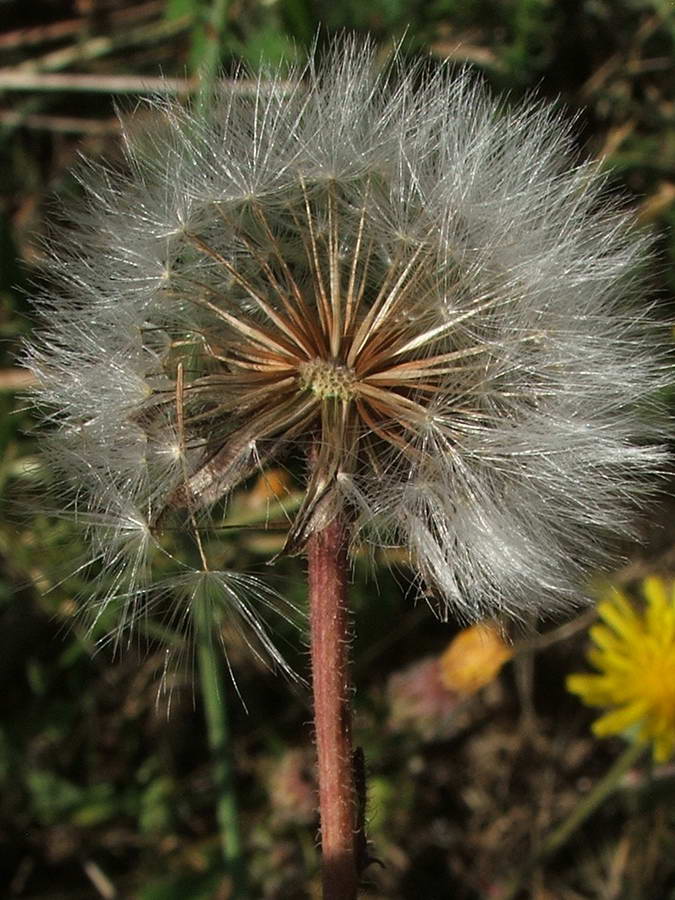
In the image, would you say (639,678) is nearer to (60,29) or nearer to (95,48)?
(95,48)

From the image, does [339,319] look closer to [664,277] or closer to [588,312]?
[588,312]

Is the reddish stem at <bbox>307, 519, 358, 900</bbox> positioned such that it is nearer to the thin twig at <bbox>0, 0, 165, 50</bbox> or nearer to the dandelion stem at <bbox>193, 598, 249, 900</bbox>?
the dandelion stem at <bbox>193, 598, 249, 900</bbox>

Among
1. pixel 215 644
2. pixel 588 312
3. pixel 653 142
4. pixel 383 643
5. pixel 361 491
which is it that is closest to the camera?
pixel 361 491

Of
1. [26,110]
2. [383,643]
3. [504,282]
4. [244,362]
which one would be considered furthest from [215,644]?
[26,110]

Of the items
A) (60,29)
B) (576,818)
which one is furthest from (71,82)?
(576,818)

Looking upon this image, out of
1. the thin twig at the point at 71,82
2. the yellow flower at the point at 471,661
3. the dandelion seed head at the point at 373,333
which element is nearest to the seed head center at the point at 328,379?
the dandelion seed head at the point at 373,333

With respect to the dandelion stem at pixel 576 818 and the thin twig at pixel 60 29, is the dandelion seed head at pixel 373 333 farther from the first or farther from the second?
the thin twig at pixel 60 29
